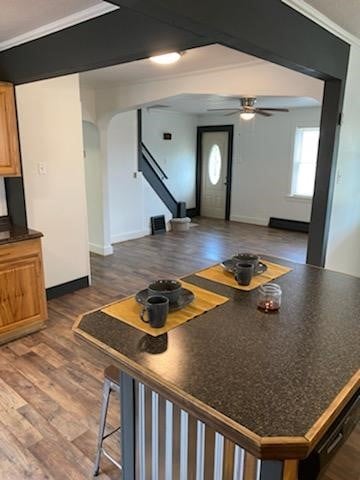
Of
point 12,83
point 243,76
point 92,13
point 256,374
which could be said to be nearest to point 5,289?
point 12,83

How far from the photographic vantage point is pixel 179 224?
7.52 meters

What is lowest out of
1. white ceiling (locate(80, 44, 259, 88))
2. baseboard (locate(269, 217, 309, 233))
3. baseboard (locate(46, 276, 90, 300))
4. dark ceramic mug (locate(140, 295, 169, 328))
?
baseboard (locate(46, 276, 90, 300))

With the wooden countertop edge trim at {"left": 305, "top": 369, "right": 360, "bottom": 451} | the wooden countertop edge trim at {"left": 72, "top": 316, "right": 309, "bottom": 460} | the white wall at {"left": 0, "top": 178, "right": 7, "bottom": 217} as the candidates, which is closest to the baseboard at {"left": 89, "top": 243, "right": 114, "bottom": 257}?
the white wall at {"left": 0, "top": 178, "right": 7, "bottom": 217}

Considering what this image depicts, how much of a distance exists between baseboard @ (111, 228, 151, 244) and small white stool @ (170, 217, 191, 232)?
64cm

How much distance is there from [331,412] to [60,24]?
8.56ft

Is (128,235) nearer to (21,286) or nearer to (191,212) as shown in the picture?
(191,212)

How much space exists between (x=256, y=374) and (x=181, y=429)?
327 mm

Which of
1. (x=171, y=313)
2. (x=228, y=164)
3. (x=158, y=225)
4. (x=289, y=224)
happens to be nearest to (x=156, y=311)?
(x=171, y=313)

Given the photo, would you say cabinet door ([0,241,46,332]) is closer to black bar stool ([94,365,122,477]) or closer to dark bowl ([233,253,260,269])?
black bar stool ([94,365,122,477])

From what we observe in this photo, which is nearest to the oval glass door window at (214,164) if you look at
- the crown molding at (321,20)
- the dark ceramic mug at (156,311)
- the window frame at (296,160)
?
the window frame at (296,160)

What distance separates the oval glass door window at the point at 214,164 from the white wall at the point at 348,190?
5082 mm

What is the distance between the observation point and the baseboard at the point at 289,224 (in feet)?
24.3

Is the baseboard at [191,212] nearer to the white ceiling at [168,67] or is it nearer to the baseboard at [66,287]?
the white ceiling at [168,67]

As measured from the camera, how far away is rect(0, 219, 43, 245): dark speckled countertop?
2.90 metres
